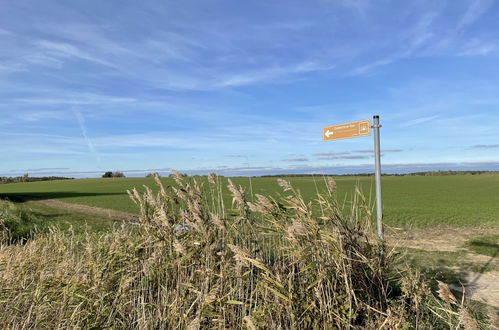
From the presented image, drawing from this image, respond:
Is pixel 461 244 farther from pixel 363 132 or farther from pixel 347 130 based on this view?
pixel 347 130

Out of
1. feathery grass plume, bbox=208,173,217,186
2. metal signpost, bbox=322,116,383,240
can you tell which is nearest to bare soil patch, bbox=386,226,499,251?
metal signpost, bbox=322,116,383,240

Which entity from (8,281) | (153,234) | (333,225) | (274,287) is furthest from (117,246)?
(333,225)

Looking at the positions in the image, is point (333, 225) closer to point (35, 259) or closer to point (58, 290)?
point (58, 290)

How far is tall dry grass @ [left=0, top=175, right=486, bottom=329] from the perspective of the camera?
3.27 metres

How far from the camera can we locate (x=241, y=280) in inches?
142

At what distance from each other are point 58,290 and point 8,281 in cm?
122

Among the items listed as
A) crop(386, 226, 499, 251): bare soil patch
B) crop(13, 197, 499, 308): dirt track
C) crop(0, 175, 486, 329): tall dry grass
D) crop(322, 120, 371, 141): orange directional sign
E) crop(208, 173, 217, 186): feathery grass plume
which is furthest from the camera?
crop(386, 226, 499, 251): bare soil patch

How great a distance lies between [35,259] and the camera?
590 centimetres

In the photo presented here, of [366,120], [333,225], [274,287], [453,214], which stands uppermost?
[366,120]

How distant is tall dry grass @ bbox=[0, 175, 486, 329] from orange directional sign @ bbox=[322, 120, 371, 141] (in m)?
3.14

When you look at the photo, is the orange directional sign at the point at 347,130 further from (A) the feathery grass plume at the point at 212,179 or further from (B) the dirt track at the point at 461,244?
(A) the feathery grass plume at the point at 212,179

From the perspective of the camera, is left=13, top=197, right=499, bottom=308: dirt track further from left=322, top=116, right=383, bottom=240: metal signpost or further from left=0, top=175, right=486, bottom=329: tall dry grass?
left=322, top=116, right=383, bottom=240: metal signpost

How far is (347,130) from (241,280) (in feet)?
15.2

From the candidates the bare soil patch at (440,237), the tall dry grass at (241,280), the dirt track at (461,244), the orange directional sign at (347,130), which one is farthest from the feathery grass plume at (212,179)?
the bare soil patch at (440,237)
